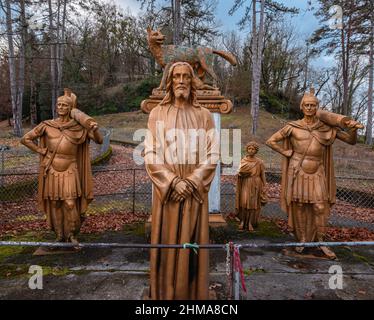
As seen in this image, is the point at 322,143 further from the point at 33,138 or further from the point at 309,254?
the point at 33,138

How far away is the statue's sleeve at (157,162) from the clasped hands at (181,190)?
6 centimetres

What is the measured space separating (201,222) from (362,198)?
9.75 metres

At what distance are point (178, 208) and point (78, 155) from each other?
3.16 meters

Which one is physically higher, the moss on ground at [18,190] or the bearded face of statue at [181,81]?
the bearded face of statue at [181,81]

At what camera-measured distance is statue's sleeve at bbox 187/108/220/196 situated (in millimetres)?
3045

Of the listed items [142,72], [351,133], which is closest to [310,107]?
[351,133]

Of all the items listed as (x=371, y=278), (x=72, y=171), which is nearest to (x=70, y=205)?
(x=72, y=171)

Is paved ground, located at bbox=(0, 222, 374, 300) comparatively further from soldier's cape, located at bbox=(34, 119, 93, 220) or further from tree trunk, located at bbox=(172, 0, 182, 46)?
tree trunk, located at bbox=(172, 0, 182, 46)

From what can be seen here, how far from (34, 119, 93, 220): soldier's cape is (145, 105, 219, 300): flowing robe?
255 centimetres

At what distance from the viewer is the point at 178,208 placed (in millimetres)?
3068

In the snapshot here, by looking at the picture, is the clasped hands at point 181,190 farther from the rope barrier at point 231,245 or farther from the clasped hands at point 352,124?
the clasped hands at point 352,124

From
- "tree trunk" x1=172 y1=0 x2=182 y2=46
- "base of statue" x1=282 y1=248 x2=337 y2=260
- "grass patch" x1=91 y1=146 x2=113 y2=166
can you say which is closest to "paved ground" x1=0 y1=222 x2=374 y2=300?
"base of statue" x1=282 y1=248 x2=337 y2=260

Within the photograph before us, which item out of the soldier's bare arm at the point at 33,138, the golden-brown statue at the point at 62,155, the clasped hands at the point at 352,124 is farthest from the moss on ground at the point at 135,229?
the clasped hands at the point at 352,124

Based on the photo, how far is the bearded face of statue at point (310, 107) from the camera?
16.8 ft
